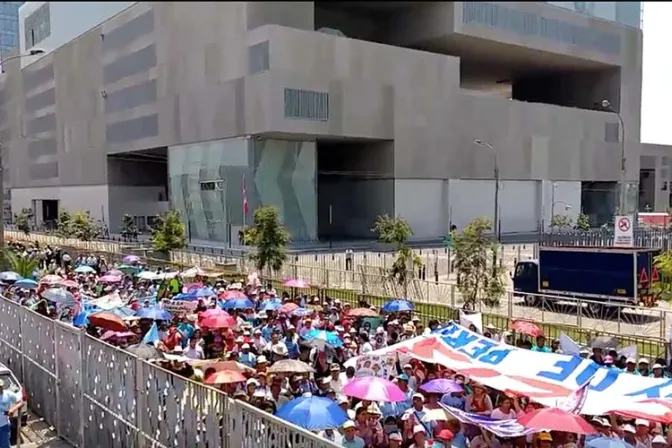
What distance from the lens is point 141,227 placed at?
212 feet

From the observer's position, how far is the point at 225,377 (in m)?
8.93

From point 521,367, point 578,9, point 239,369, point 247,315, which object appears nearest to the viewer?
point 578,9

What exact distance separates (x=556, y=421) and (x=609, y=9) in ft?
18.5

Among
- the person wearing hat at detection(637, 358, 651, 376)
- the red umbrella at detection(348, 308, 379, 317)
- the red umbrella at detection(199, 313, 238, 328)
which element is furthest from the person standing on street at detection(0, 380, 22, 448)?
the person wearing hat at detection(637, 358, 651, 376)

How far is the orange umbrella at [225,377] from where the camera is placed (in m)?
8.84

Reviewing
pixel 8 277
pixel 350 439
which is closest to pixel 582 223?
pixel 8 277

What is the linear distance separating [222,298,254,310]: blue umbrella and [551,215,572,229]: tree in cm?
4512

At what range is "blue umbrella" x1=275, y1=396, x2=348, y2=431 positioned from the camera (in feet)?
23.6

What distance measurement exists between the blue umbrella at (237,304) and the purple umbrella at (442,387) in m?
7.24

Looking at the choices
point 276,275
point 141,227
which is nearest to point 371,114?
point 276,275

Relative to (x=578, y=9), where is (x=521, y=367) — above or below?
below

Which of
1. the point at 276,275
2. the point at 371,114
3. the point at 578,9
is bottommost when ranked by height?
the point at 276,275

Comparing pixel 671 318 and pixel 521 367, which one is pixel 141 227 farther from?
pixel 521 367

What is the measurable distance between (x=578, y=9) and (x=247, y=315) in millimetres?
13770
